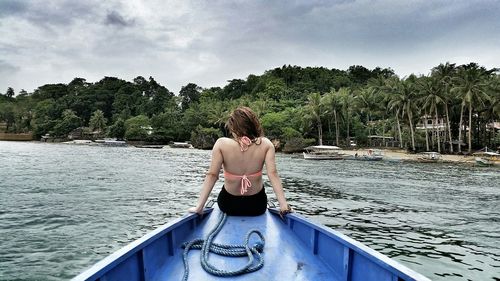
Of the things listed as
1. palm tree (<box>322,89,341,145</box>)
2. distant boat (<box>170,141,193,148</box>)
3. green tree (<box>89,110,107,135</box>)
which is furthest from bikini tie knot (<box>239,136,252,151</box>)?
green tree (<box>89,110,107,135</box>)

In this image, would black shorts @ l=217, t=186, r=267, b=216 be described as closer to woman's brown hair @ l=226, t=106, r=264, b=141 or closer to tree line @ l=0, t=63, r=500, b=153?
woman's brown hair @ l=226, t=106, r=264, b=141

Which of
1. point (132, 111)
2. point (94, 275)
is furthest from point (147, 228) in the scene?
point (132, 111)

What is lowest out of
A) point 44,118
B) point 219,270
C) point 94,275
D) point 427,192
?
point 427,192

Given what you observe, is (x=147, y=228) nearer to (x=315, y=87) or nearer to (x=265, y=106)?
(x=265, y=106)

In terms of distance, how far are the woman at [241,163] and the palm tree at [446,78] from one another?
2145 inches

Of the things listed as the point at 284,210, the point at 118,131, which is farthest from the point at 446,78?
the point at 118,131

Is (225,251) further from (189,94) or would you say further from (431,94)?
(189,94)

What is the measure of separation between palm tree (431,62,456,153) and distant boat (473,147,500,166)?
21.4 feet

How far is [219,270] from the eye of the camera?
119 inches

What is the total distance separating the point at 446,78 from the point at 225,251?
6079 centimetres

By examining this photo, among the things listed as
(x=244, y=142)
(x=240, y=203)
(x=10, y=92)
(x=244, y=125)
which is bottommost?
(x=240, y=203)

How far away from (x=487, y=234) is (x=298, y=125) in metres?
61.6

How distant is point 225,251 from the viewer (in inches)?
134

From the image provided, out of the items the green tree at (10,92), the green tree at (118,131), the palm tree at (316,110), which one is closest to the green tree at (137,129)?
the green tree at (118,131)
